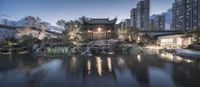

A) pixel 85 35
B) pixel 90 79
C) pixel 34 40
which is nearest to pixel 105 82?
pixel 90 79

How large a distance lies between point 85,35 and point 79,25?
3.13m

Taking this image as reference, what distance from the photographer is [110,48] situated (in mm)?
35156

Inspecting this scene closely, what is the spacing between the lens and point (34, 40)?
42.2 m

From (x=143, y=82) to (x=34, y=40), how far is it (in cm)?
3561

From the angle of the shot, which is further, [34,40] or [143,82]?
[34,40]

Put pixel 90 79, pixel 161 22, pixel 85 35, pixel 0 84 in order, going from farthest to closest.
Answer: pixel 161 22 < pixel 85 35 < pixel 90 79 < pixel 0 84

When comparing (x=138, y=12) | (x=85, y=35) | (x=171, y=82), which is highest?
(x=138, y=12)

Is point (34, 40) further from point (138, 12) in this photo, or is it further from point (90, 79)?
point (138, 12)

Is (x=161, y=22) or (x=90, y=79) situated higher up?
(x=161, y=22)

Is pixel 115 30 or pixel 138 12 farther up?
pixel 138 12

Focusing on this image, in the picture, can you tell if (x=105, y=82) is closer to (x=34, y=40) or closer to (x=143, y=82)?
(x=143, y=82)

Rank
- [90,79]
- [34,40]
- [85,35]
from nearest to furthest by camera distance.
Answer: [90,79] → [34,40] → [85,35]

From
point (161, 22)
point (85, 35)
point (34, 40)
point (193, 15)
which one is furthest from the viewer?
point (161, 22)

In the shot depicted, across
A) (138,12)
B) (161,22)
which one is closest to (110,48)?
(161,22)
